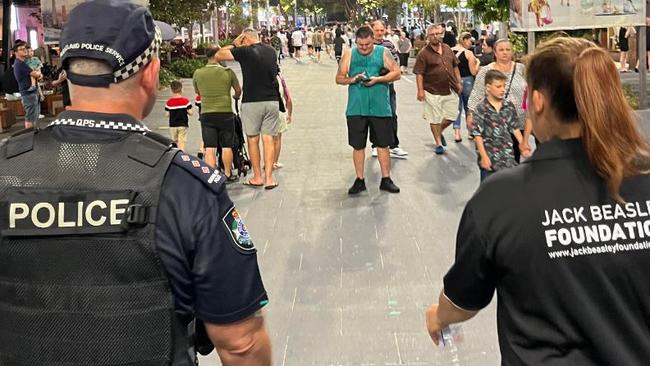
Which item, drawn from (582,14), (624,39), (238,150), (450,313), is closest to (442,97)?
(238,150)

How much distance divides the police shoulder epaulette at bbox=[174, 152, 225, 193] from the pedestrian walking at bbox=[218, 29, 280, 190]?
7.25m

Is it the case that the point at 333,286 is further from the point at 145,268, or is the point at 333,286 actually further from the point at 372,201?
the point at 145,268

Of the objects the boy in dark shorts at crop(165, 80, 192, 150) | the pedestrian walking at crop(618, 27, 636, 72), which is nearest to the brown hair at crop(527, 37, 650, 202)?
the boy in dark shorts at crop(165, 80, 192, 150)

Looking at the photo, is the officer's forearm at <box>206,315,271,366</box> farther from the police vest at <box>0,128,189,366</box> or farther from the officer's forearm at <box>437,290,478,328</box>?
the officer's forearm at <box>437,290,478,328</box>

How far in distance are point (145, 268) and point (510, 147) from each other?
A: 4.90m

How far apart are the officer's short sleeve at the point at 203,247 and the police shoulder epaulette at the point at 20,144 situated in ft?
1.24

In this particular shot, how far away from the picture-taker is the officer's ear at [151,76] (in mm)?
2072

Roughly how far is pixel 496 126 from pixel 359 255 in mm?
1511

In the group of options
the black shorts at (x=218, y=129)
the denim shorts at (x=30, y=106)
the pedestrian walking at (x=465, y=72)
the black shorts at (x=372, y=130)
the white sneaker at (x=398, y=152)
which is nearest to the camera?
the black shorts at (x=372, y=130)

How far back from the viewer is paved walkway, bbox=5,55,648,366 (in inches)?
187

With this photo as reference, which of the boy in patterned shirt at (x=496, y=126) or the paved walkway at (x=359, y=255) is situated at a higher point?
the boy in patterned shirt at (x=496, y=126)

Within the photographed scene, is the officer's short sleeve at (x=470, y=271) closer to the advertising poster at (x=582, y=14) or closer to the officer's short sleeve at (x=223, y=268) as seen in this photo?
the officer's short sleeve at (x=223, y=268)

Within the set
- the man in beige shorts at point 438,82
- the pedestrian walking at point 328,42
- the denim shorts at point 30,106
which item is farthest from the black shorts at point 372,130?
the pedestrian walking at point 328,42

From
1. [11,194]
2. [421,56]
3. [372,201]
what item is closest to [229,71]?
[372,201]
